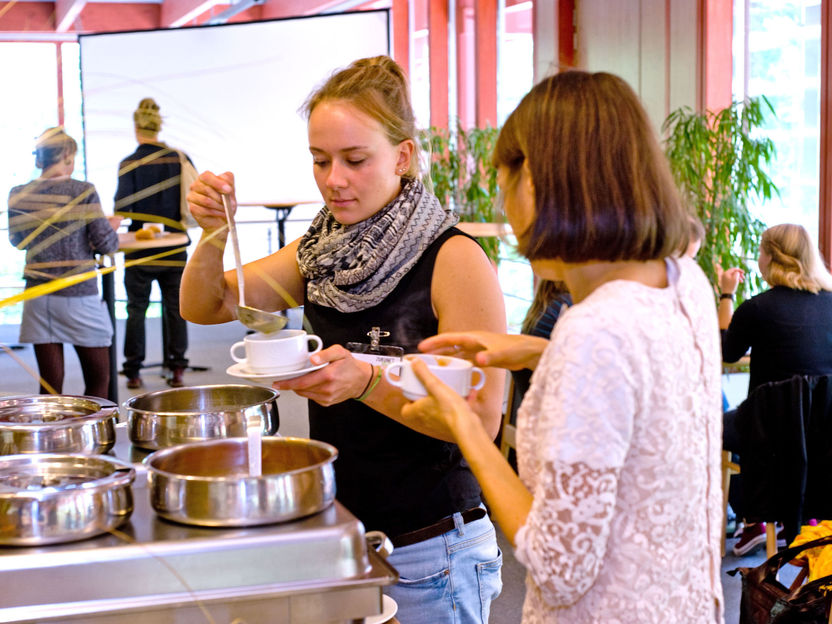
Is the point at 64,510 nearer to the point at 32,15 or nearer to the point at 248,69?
the point at 248,69

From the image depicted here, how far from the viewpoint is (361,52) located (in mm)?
7641

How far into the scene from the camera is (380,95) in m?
1.55

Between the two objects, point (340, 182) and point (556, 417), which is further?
point (340, 182)

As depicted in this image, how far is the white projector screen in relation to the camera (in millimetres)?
7504

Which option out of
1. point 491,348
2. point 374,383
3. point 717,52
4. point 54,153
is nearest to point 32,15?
point 54,153

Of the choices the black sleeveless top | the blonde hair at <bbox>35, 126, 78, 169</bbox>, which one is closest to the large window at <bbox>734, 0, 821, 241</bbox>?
the blonde hair at <bbox>35, 126, 78, 169</bbox>

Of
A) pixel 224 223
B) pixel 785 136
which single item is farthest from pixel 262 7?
pixel 224 223

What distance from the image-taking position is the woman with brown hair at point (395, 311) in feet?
4.78

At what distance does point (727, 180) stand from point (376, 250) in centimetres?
289

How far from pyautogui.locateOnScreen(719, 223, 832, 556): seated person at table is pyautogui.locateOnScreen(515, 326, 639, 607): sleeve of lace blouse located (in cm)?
243

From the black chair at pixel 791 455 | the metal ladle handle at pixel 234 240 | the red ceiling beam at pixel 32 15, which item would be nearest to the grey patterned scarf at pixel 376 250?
the metal ladle handle at pixel 234 240

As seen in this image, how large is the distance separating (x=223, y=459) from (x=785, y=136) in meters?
3.83

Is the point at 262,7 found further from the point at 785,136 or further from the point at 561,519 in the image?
the point at 561,519

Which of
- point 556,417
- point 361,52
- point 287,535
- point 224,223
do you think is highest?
point 361,52
